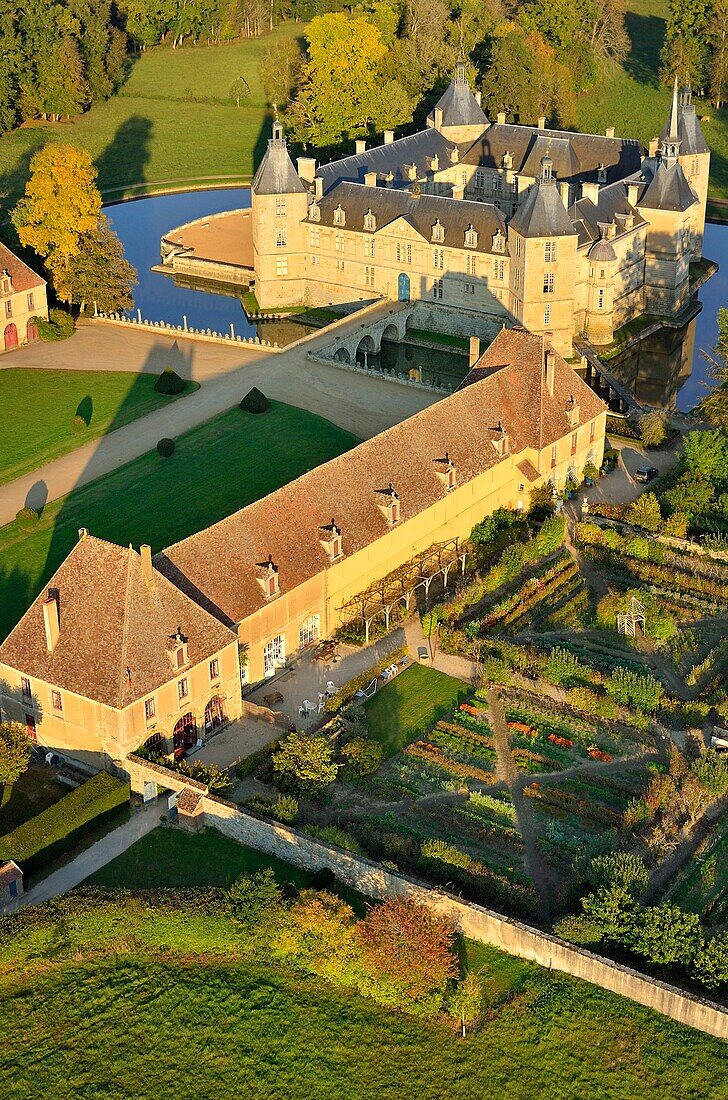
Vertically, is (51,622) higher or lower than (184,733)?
higher

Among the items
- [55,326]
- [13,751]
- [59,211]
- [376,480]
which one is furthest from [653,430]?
[13,751]

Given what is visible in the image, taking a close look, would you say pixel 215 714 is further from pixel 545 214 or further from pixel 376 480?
pixel 545 214


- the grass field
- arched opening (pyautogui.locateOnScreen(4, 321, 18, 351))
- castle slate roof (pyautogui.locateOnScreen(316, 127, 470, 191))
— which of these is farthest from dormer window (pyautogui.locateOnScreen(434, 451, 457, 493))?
castle slate roof (pyautogui.locateOnScreen(316, 127, 470, 191))

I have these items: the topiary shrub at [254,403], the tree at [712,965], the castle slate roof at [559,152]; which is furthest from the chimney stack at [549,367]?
the castle slate roof at [559,152]

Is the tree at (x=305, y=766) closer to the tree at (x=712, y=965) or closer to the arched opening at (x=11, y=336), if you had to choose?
the tree at (x=712, y=965)

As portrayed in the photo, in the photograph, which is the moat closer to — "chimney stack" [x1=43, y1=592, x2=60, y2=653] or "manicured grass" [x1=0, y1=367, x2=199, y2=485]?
"manicured grass" [x1=0, y1=367, x2=199, y2=485]

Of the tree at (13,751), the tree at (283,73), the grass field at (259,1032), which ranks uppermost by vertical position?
the tree at (283,73)
